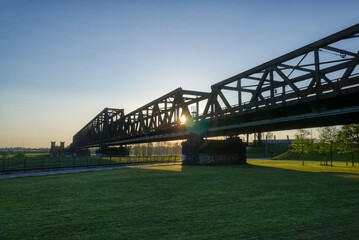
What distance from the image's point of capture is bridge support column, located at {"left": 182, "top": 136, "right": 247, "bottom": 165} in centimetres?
2955

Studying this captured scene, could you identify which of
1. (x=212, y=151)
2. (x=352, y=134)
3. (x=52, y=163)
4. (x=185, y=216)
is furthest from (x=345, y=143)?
(x=52, y=163)

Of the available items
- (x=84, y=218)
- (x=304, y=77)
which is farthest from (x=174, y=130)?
(x=84, y=218)

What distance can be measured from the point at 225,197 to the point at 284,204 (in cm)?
212

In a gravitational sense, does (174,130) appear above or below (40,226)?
above

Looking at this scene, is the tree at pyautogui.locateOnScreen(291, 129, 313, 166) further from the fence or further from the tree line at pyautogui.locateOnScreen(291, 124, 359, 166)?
the fence

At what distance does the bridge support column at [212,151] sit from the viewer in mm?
29547

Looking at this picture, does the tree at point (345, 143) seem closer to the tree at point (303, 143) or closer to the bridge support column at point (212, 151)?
the tree at point (303, 143)

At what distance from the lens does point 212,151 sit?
29.9m

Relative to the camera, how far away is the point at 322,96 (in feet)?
52.5

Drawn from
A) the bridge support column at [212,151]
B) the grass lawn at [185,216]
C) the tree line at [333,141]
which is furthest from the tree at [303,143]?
the grass lawn at [185,216]

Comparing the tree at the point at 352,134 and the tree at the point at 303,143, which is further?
the tree at the point at 303,143

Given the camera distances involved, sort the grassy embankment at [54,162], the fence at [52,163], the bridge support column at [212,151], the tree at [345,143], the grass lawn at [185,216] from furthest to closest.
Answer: the grassy embankment at [54,162]
the bridge support column at [212,151]
the tree at [345,143]
the fence at [52,163]
the grass lawn at [185,216]

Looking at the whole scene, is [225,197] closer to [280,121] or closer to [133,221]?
[133,221]

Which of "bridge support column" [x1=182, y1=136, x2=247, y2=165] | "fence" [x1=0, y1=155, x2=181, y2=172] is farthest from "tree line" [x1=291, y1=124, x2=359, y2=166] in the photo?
"fence" [x1=0, y1=155, x2=181, y2=172]
